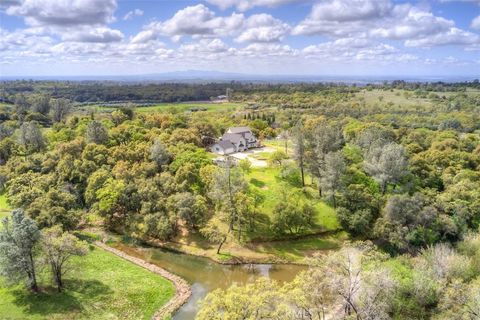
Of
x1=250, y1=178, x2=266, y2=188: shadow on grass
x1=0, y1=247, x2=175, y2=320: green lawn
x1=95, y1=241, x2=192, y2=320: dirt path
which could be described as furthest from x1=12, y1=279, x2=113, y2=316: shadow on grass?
x1=250, y1=178, x2=266, y2=188: shadow on grass

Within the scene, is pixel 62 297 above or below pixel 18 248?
below

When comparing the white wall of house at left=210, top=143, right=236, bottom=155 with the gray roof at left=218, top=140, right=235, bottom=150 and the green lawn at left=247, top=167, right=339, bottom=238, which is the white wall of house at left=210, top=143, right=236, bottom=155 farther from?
the green lawn at left=247, top=167, right=339, bottom=238

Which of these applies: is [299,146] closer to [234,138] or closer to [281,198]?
[281,198]

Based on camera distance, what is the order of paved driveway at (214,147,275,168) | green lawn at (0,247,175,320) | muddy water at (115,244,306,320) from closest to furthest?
green lawn at (0,247,175,320) → muddy water at (115,244,306,320) → paved driveway at (214,147,275,168)

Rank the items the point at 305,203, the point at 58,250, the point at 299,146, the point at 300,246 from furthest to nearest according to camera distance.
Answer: the point at 299,146, the point at 305,203, the point at 300,246, the point at 58,250

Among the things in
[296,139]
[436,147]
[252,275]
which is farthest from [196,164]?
[436,147]

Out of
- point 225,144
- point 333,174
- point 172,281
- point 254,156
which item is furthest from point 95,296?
point 225,144

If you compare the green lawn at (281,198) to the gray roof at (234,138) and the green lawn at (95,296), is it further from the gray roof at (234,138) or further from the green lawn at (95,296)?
the gray roof at (234,138)
